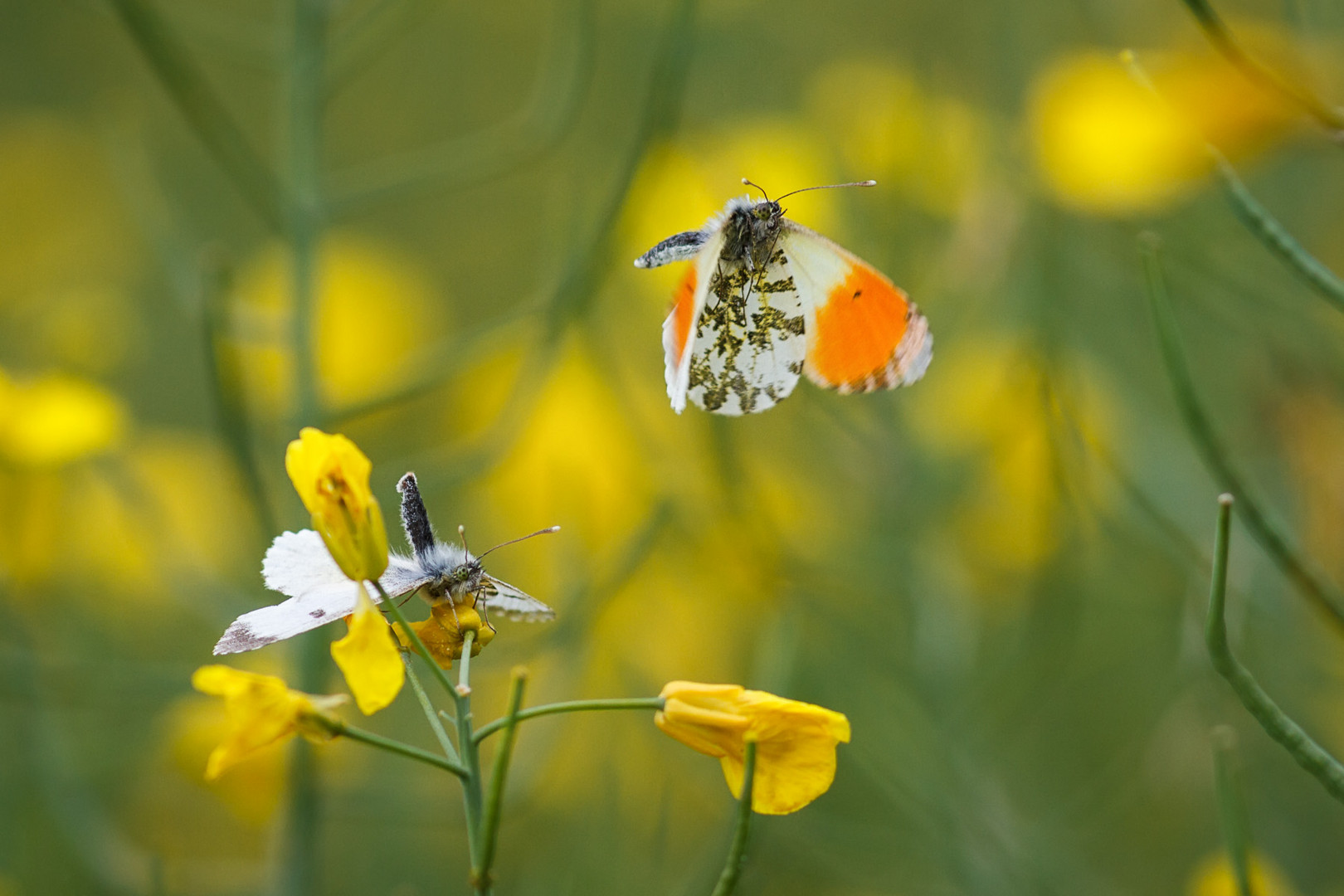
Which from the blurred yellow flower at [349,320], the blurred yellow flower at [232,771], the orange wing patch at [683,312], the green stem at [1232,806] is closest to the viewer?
the green stem at [1232,806]

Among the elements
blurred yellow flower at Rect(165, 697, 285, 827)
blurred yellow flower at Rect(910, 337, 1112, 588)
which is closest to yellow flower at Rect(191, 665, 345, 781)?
blurred yellow flower at Rect(165, 697, 285, 827)

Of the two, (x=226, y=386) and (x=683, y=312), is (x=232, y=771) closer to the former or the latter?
(x=226, y=386)

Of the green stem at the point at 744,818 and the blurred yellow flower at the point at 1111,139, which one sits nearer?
the green stem at the point at 744,818

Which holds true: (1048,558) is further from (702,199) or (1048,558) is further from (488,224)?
(488,224)

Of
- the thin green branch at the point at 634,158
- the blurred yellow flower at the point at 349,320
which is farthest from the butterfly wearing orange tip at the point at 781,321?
the blurred yellow flower at the point at 349,320

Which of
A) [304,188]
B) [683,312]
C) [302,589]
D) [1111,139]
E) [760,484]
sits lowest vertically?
[760,484]

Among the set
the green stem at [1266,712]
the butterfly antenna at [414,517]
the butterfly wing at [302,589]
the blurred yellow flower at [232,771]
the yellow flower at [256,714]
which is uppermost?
the butterfly antenna at [414,517]

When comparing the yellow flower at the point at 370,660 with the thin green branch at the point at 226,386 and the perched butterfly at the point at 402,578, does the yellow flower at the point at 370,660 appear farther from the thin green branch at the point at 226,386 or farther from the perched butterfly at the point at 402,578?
the thin green branch at the point at 226,386

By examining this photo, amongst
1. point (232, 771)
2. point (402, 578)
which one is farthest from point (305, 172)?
point (402, 578)
